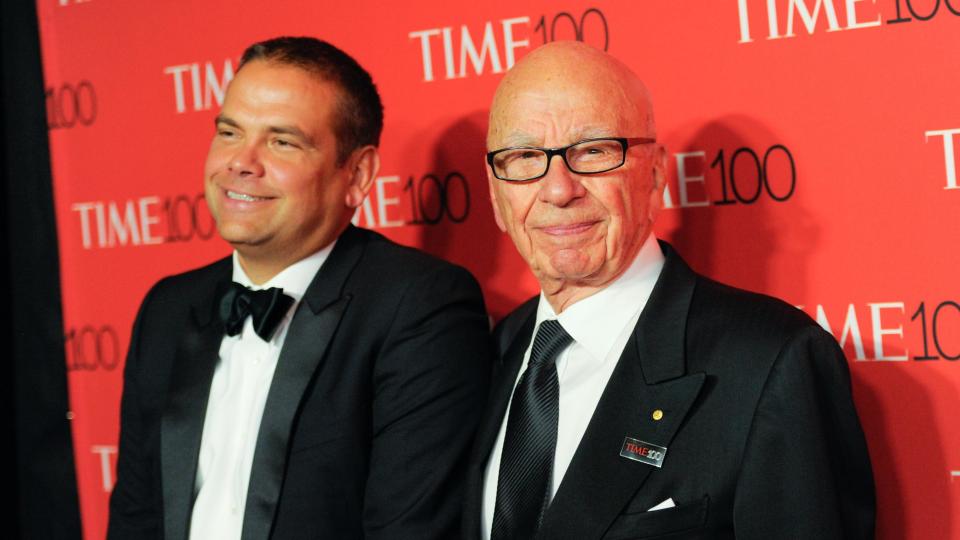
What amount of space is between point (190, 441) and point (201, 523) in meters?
0.15

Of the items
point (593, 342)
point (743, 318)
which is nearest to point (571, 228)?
point (593, 342)

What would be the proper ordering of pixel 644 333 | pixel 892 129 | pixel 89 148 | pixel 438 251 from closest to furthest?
pixel 644 333, pixel 892 129, pixel 438 251, pixel 89 148

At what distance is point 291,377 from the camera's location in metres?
2.08

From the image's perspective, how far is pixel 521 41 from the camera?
7.91 ft

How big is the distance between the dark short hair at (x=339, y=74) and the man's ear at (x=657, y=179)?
64 centimetres

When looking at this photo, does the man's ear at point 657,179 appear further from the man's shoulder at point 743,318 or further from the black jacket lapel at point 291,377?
the black jacket lapel at point 291,377

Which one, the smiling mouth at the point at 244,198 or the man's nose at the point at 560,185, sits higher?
the smiling mouth at the point at 244,198

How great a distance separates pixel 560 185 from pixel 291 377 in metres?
0.65

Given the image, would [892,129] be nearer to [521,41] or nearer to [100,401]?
[521,41]

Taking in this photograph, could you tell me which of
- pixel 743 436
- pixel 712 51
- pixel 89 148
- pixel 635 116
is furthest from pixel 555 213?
pixel 89 148

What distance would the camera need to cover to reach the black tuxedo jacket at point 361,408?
6.56 ft

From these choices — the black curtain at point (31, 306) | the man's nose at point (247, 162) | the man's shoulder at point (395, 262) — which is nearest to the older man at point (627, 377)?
the man's shoulder at point (395, 262)

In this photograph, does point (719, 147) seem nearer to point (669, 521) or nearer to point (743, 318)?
point (743, 318)

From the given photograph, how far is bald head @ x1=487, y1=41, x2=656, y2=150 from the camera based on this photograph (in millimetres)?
1775
